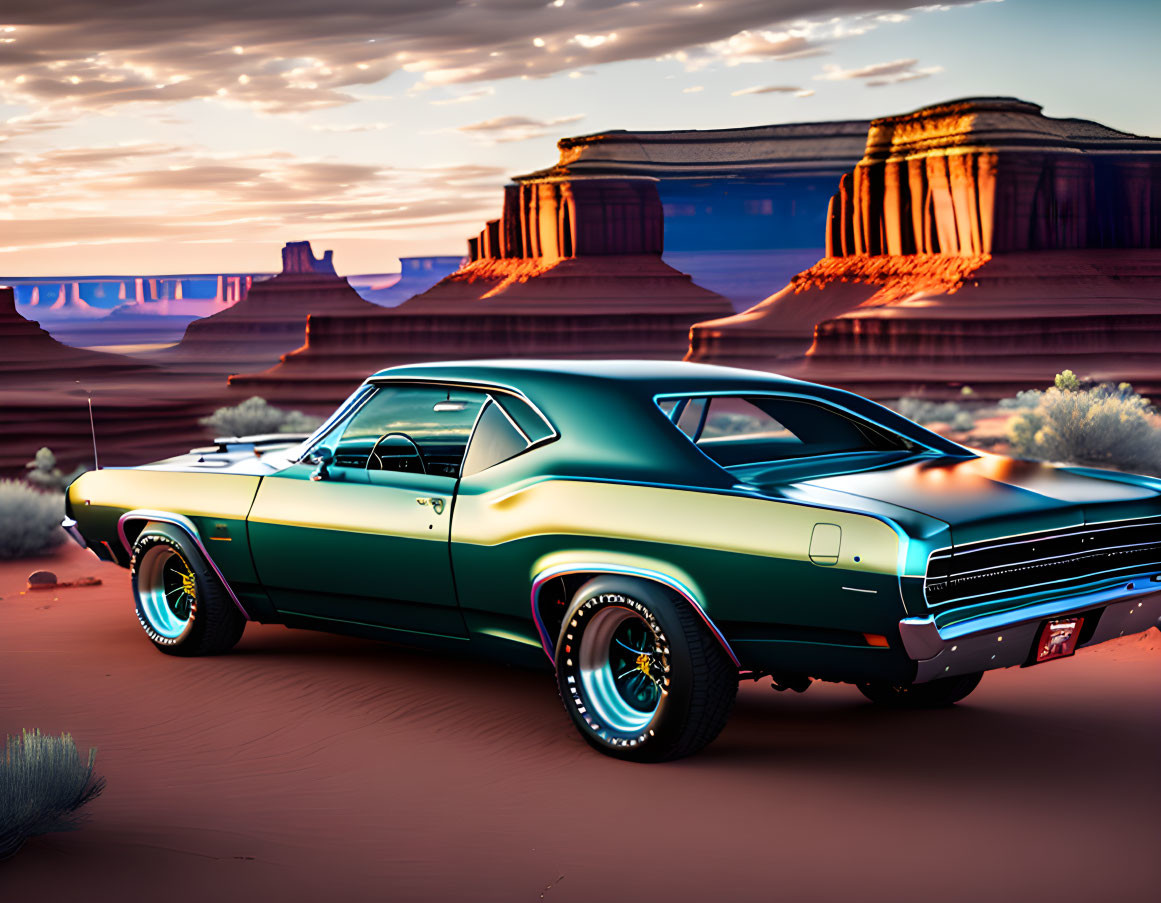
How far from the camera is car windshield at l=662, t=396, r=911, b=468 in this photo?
6285mm

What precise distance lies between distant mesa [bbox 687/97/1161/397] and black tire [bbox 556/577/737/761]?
62.7 m

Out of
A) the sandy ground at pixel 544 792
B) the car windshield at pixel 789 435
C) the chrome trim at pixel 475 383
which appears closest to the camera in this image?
the sandy ground at pixel 544 792

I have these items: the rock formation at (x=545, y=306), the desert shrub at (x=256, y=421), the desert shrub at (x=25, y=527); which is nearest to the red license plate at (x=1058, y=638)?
the desert shrub at (x=25, y=527)

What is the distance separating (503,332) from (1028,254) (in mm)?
44070

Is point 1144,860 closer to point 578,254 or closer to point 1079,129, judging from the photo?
point 1079,129

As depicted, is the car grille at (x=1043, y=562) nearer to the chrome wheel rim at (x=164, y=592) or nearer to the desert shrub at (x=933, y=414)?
the chrome wheel rim at (x=164, y=592)

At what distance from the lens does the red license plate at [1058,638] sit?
524cm

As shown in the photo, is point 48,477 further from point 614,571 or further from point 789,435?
point 614,571

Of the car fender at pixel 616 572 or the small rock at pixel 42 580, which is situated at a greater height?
the car fender at pixel 616 572

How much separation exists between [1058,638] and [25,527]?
9.51 meters

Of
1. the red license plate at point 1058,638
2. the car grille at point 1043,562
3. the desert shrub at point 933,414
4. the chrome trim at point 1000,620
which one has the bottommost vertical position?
the desert shrub at point 933,414

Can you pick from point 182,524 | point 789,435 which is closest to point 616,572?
point 789,435

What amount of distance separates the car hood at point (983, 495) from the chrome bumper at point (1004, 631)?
0.28 meters

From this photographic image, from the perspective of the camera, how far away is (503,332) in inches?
4459
